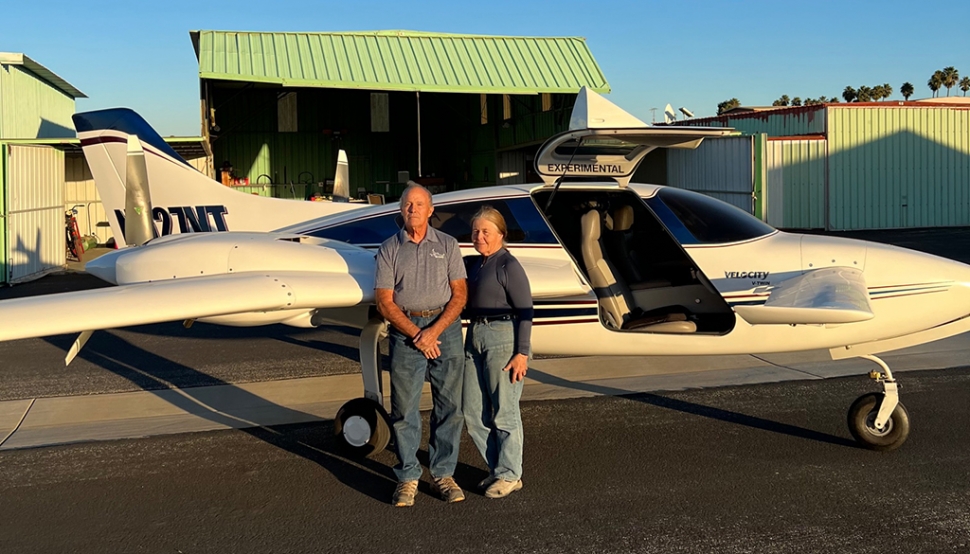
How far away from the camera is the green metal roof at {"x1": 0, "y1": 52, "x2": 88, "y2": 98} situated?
27.0m

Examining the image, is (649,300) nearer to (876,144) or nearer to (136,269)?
(136,269)

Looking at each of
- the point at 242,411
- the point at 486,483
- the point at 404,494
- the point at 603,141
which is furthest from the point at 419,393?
the point at 242,411

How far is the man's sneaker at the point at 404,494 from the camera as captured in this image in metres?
5.27

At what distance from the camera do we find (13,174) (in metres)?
17.6

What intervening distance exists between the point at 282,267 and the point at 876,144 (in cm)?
2548

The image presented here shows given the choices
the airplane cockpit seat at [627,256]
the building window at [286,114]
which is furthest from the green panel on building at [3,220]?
the building window at [286,114]

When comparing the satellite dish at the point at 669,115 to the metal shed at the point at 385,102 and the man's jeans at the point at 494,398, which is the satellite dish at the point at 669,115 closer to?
the man's jeans at the point at 494,398

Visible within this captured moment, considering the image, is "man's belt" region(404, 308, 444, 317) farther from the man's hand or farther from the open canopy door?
the open canopy door

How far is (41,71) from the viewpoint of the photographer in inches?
1236

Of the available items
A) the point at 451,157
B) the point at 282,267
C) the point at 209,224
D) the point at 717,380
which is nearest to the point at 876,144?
the point at 451,157

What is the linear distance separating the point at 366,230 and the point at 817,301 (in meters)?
3.52

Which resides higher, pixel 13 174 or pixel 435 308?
pixel 13 174

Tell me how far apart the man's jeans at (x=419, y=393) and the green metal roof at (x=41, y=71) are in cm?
2678

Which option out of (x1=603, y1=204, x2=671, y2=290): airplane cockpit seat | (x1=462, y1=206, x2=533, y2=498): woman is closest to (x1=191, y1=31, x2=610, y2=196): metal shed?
(x1=603, y1=204, x2=671, y2=290): airplane cockpit seat
